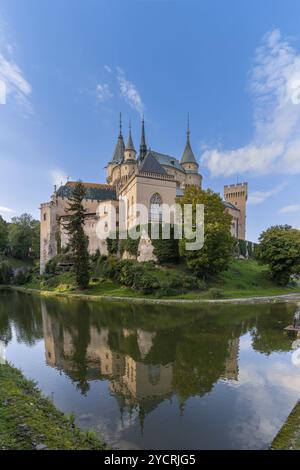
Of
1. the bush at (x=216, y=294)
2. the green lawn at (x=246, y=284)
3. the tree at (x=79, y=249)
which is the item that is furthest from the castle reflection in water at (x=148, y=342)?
the tree at (x=79, y=249)

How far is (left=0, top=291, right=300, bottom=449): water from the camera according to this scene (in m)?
6.27

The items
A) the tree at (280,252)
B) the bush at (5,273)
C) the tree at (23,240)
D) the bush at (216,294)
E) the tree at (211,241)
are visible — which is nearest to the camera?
the bush at (216,294)

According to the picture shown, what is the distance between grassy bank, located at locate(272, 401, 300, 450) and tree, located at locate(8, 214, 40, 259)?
187 ft

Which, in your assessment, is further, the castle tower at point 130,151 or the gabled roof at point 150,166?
the castle tower at point 130,151

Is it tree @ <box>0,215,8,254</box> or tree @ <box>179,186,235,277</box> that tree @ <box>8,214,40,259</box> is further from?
tree @ <box>179,186,235,277</box>

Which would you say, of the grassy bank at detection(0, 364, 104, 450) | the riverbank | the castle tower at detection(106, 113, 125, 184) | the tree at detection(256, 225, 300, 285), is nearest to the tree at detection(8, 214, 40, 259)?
the castle tower at detection(106, 113, 125, 184)

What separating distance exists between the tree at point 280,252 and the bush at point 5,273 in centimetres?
3635

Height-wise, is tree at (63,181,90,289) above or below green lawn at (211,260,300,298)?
above

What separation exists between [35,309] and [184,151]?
4811 cm

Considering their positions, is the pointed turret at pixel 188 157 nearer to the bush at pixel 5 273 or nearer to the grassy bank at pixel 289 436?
the bush at pixel 5 273

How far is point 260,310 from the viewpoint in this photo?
2084cm

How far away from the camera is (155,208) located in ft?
119

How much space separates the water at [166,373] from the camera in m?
6.27

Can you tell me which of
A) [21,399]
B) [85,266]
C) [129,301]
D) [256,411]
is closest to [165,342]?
[256,411]
